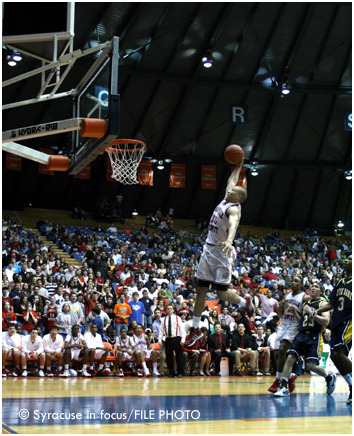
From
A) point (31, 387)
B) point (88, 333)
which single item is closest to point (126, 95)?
point (88, 333)

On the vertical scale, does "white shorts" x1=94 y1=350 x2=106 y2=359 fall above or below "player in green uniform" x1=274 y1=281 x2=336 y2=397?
below

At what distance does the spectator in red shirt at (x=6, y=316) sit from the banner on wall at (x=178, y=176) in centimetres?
1832

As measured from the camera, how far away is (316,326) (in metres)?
8.98

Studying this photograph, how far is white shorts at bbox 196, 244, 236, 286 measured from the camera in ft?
24.2

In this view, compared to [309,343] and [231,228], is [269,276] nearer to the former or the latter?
[309,343]

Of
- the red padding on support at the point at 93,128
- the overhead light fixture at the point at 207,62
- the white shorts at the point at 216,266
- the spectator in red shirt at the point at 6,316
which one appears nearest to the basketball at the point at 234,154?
the white shorts at the point at 216,266

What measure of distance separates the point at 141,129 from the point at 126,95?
2.32 metres

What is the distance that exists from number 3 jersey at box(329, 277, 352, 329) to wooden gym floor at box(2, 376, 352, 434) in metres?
1.19

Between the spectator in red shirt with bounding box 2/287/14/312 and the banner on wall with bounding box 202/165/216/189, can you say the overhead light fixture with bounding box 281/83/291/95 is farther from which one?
the spectator in red shirt with bounding box 2/287/14/312

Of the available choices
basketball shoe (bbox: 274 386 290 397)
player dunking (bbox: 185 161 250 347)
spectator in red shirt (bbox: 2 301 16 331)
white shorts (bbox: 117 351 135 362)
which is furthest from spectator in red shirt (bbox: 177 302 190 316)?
player dunking (bbox: 185 161 250 347)

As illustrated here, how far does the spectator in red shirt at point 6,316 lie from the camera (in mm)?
13262

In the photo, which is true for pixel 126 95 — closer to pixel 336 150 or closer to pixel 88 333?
pixel 336 150

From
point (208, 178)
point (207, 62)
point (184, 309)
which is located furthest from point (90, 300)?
point (208, 178)

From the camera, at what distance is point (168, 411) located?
682cm
